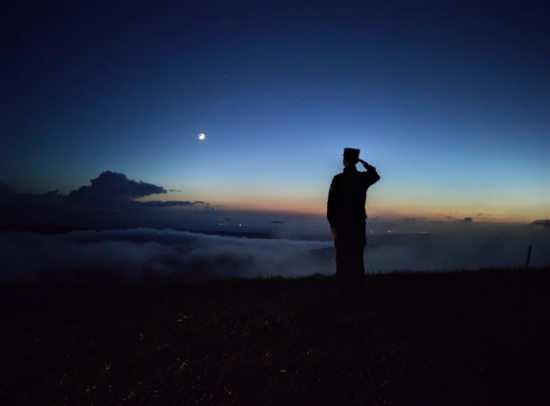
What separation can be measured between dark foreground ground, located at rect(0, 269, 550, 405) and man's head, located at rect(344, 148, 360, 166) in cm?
336

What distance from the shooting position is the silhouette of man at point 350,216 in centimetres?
829

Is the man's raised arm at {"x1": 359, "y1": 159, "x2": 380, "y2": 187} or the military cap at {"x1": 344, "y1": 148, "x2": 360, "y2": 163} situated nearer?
A: the man's raised arm at {"x1": 359, "y1": 159, "x2": 380, "y2": 187}

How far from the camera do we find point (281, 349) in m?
5.83

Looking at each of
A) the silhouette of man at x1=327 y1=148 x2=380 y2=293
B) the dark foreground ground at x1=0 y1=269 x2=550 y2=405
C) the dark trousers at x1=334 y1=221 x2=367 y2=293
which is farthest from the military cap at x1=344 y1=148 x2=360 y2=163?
the dark foreground ground at x1=0 y1=269 x2=550 y2=405

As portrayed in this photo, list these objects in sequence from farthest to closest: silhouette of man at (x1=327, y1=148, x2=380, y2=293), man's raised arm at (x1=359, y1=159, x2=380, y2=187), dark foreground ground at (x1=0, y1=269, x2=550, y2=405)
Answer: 1. silhouette of man at (x1=327, y1=148, x2=380, y2=293)
2. man's raised arm at (x1=359, y1=159, x2=380, y2=187)
3. dark foreground ground at (x1=0, y1=269, x2=550, y2=405)

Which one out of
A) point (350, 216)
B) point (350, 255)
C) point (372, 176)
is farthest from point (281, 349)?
point (372, 176)

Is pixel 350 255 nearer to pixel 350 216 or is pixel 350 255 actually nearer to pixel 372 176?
pixel 350 216

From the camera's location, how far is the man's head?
834 cm

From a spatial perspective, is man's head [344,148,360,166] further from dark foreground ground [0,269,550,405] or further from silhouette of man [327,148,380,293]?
dark foreground ground [0,269,550,405]

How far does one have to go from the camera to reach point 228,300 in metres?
8.85

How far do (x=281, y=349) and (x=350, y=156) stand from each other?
4.77 m

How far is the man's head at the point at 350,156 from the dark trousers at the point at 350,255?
152 centimetres

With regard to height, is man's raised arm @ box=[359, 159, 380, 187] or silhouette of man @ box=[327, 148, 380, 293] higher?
man's raised arm @ box=[359, 159, 380, 187]

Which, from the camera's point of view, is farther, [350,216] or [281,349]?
[350,216]
